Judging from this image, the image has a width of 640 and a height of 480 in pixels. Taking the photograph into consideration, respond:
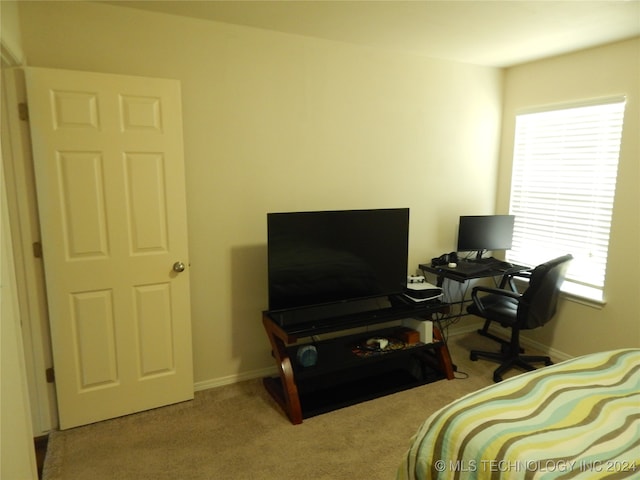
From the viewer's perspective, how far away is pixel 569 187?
11.1 feet

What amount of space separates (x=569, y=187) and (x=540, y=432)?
2.68 meters

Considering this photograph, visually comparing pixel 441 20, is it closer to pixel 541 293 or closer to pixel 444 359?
pixel 541 293

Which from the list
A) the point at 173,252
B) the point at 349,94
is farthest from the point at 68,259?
the point at 349,94

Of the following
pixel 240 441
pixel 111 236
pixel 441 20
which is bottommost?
pixel 240 441

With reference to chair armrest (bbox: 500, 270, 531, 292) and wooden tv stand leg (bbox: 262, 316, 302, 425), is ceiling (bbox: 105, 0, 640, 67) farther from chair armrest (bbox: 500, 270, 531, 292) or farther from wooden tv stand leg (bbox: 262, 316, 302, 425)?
wooden tv stand leg (bbox: 262, 316, 302, 425)

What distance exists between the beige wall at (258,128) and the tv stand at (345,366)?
402mm

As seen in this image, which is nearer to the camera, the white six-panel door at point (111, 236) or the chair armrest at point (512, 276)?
the white six-panel door at point (111, 236)

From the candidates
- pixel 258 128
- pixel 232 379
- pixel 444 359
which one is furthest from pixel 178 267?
pixel 444 359

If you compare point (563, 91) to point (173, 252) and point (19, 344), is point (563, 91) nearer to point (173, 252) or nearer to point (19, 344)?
point (173, 252)

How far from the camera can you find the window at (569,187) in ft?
10.2

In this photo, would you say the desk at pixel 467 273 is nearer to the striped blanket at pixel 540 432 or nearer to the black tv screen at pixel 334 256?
the black tv screen at pixel 334 256

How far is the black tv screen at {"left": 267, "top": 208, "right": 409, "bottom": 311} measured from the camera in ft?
8.78

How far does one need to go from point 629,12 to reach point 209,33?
2.54 metres

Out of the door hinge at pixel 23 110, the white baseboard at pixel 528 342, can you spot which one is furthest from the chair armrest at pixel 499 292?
the door hinge at pixel 23 110
